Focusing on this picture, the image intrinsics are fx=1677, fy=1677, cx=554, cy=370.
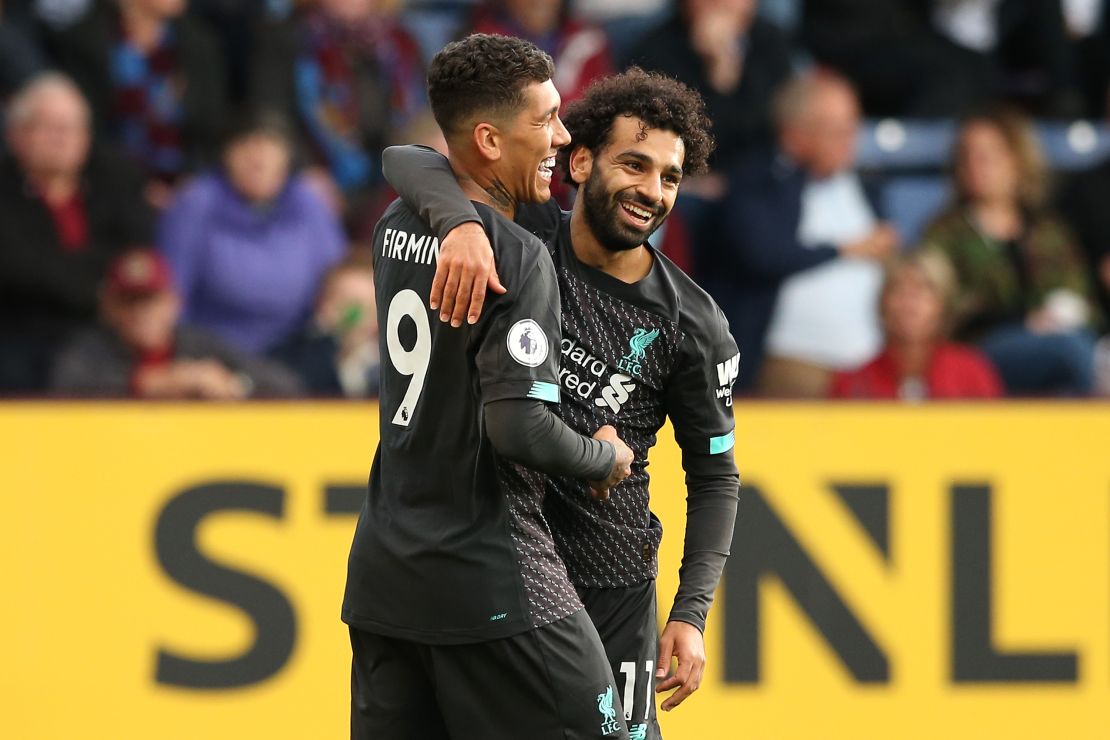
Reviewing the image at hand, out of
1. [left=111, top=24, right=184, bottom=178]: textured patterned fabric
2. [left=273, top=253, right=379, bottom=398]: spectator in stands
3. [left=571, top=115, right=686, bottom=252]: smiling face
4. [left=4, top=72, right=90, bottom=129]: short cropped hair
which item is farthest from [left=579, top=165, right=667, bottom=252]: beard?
[left=111, top=24, right=184, bottom=178]: textured patterned fabric

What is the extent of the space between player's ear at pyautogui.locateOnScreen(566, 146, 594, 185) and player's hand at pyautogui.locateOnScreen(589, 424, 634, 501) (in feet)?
1.94

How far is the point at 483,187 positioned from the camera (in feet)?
11.0

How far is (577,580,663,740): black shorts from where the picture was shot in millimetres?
3688

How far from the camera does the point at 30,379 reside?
6734 mm

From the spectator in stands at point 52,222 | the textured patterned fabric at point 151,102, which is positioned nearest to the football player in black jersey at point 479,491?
the spectator in stands at point 52,222

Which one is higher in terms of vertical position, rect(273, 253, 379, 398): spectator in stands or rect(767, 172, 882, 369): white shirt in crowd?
rect(767, 172, 882, 369): white shirt in crowd

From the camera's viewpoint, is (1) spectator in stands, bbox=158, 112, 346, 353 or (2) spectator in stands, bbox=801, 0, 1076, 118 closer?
(1) spectator in stands, bbox=158, 112, 346, 353

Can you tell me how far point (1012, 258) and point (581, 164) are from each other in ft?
15.7

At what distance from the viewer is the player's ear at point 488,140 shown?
3264mm

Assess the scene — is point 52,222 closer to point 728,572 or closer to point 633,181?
point 728,572

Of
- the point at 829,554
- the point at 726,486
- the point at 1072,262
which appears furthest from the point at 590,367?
the point at 1072,262

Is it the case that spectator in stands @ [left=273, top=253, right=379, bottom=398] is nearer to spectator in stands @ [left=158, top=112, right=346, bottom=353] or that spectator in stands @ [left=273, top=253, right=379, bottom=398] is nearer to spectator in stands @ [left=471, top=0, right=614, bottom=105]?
spectator in stands @ [left=158, top=112, right=346, bottom=353]

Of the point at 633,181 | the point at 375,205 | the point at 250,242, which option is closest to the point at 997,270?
the point at 375,205

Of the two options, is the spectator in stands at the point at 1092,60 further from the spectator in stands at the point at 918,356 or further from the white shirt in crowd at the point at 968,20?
the spectator in stands at the point at 918,356
